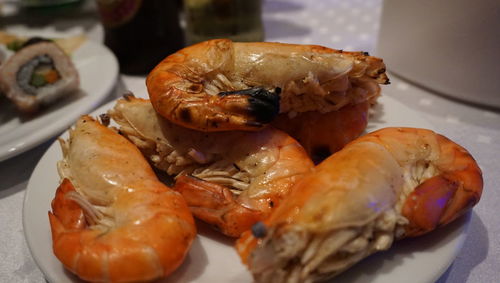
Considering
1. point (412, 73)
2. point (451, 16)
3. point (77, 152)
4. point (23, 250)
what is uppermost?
point (451, 16)

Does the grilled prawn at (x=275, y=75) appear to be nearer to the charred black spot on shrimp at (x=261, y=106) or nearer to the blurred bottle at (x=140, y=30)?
the charred black spot on shrimp at (x=261, y=106)

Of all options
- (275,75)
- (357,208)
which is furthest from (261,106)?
(357,208)

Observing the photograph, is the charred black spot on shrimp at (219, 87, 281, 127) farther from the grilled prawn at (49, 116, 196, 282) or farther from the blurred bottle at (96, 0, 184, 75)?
the blurred bottle at (96, 0, 184, 75)

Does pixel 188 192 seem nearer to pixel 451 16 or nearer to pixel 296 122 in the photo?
pixel 296 122

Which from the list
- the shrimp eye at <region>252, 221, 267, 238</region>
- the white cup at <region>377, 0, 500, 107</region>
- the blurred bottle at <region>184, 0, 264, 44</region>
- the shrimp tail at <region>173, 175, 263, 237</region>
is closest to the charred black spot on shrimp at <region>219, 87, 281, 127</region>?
the shrimp tail at <region>173, 175, 263, 237</region>

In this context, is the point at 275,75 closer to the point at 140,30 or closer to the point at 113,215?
the point at 113,215

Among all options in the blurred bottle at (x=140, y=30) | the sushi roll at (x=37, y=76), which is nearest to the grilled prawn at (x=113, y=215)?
the sushi roll at (x=37, y=76)

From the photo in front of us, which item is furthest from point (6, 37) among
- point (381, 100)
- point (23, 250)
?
point (381, 100)
